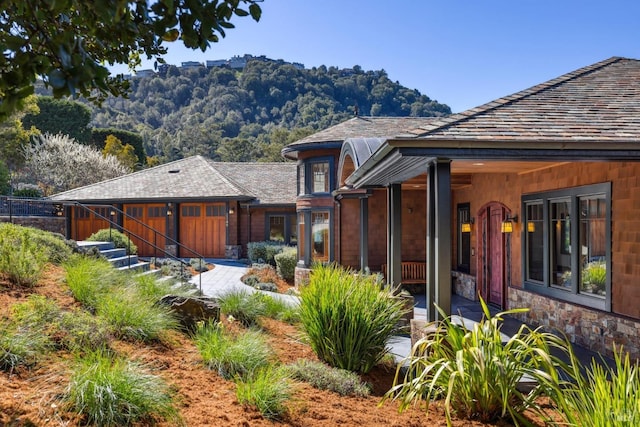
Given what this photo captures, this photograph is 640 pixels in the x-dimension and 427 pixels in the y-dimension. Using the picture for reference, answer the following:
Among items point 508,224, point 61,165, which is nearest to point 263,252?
point 508,224

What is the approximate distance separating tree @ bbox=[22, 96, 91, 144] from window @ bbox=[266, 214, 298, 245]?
86.5 ft

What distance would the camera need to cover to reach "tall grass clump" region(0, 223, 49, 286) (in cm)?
577

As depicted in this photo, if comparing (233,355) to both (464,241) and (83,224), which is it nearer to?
(464,241)

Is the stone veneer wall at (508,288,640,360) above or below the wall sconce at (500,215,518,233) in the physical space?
below

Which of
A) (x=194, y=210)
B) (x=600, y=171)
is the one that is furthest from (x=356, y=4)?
(x=194, y=210)

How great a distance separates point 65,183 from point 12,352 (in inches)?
1146

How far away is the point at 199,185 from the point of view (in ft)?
69.1

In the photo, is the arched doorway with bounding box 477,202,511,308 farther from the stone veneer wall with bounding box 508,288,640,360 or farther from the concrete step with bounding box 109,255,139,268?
the concrete step with bounding box 109,255,139,268

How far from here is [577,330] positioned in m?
6.82

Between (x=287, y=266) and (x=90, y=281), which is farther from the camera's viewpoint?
(x=287, y=266)

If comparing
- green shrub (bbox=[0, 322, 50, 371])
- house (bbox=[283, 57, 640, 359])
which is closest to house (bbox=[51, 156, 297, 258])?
house (bbox=[283, 57, 640, 359])

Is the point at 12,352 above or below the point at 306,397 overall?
above

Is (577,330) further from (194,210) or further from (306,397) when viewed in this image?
(194,210)

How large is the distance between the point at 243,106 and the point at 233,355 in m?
63.4
